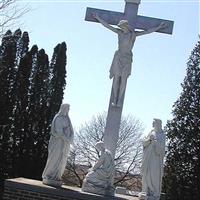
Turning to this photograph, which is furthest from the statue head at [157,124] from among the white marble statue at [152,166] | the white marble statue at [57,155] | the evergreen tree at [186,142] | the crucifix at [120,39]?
the evergreen tree at [186,142]

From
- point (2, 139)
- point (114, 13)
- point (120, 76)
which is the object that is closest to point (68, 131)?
point (120, 76)

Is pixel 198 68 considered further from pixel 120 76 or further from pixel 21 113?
pixel 120 76

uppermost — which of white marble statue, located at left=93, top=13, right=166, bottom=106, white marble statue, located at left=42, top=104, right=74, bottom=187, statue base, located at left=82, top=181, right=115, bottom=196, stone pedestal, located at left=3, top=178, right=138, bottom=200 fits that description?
white marble statue, located at left=93, top=13, right=166, bottom=106

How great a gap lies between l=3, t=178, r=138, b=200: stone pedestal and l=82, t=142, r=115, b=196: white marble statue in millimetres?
291

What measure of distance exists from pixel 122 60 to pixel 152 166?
2.73 metres

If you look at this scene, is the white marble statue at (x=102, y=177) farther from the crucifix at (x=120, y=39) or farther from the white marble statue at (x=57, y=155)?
the white marble statue at (x=57, y=155)

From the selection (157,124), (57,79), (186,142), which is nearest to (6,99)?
(57,79)

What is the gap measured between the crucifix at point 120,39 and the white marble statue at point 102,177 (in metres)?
0.50

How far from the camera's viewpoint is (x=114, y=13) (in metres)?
11.8

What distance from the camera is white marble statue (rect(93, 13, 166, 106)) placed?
11.2 m

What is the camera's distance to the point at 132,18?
1171cm

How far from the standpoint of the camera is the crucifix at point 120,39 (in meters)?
11.1

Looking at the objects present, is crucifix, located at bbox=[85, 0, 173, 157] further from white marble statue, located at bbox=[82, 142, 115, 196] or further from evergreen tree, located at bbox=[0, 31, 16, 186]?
evergreen tree, located at bbox=[0, 31, 16, 186]

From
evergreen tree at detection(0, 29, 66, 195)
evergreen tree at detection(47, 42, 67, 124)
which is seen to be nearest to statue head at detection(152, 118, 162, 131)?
evergreen tree at detection(0, 29, 66, 195)
